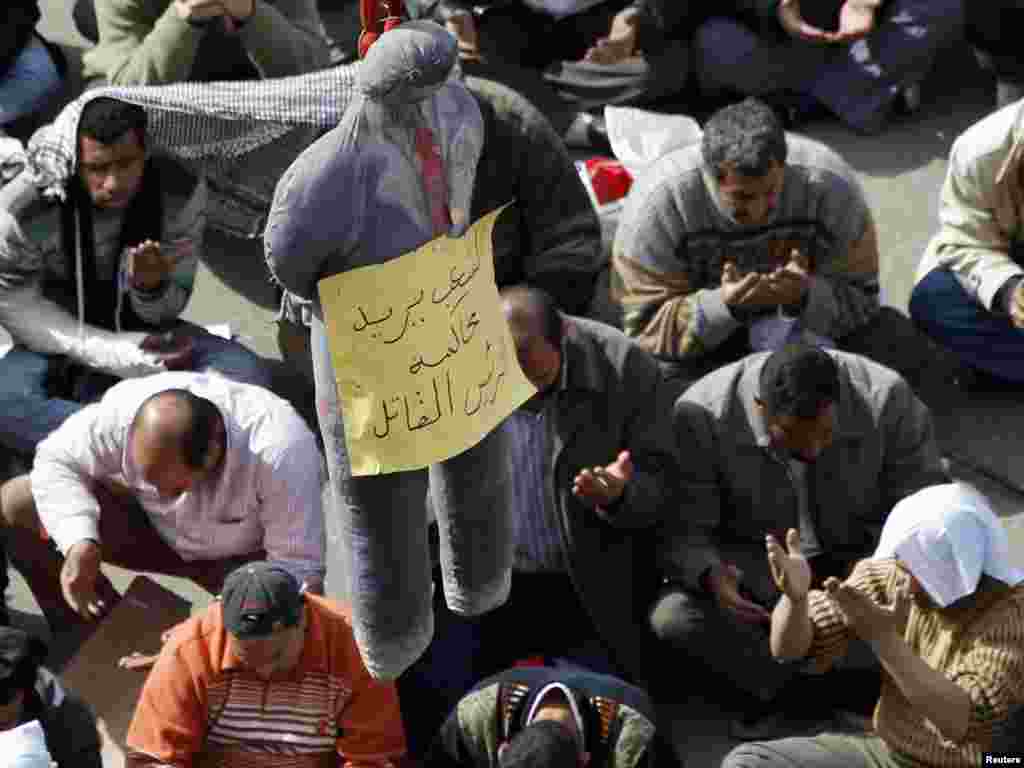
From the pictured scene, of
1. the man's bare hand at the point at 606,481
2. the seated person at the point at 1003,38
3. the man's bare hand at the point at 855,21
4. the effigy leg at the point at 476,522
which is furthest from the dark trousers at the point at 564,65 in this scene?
the effigy leg at the point at 476,522

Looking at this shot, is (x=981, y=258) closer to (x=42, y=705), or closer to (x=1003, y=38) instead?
(x=1003, y=38)

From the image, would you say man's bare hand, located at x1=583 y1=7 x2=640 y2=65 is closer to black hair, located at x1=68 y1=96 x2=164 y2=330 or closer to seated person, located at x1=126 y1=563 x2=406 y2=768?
black hair, located at x1=68 y1=96 x2=164 y2=330

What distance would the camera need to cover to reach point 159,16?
7.12 meters

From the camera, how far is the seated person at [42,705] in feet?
17.2

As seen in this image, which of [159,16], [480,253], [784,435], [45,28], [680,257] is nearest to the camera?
[480,253]

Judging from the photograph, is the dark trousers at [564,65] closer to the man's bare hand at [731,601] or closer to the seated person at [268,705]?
the man's bare hand at [731,601]

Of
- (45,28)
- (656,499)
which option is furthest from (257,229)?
(45,28)

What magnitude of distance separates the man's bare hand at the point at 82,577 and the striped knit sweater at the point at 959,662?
1.95m

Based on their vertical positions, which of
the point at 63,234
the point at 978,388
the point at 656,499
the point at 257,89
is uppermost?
the point at 257,89

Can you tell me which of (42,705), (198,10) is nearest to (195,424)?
(42,705)

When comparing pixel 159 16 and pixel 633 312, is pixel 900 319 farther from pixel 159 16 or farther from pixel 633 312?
pixel 159 16

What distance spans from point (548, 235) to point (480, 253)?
3190 millimetres

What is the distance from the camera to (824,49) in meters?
7.43

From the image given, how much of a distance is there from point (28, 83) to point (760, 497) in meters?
3.14
